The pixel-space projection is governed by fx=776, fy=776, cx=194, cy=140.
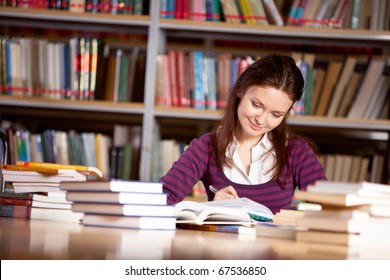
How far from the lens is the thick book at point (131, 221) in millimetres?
1499

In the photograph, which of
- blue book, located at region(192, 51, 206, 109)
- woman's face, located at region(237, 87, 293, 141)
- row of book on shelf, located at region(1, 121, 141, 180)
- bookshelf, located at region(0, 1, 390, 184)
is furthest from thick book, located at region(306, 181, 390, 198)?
row of book on shelf, located at region(1, 121, 141, 180)

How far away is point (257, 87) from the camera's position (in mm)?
2363

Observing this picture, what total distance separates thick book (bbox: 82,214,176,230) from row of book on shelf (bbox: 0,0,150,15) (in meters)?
2.27

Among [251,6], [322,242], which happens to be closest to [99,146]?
A: [251,6]

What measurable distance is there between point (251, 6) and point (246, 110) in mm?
1395

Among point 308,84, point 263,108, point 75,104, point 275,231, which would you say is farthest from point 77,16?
point 275,231

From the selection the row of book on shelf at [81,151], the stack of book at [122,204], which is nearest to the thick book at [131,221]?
the stack of book at [122,204]

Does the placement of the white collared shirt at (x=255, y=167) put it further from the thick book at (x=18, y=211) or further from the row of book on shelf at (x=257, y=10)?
the row of book on shelf at (x=257, y=10)

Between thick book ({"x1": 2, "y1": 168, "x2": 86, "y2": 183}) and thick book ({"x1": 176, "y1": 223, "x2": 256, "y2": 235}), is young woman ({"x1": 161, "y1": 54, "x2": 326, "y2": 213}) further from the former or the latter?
thick book ({"x1": 176, "y1": 223, "x2": 256, "y2": 235})

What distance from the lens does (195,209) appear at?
1.69 meters

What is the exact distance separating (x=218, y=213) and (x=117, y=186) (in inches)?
11.1

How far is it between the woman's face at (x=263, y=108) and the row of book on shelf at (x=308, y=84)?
1.26 m

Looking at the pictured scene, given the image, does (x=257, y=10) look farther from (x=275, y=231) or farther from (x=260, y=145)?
(x=275, y=231)
